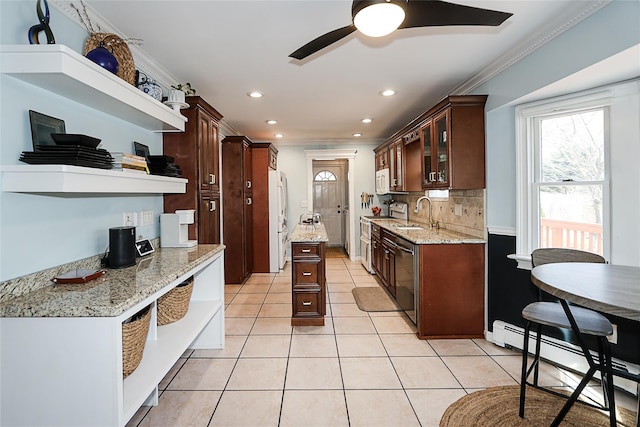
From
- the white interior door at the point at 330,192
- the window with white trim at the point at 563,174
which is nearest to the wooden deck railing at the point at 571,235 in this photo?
the window with white trim at the point at 563,174

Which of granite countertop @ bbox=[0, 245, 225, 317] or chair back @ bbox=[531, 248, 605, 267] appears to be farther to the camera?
chair back @ bbox=[531, 248, 605, 267]

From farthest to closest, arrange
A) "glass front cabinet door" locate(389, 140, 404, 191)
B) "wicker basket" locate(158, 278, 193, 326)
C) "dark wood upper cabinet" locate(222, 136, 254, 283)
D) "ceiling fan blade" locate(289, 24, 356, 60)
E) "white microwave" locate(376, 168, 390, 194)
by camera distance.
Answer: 1. "white microwave" locate(376, 168, 390, 194)
2. "dark wood upper cabinet" locate(222, 136, 254, 283)
3. "glass front cabinet door" locate(389, 140, 404, 191)
4. "wicker basket" locate(158, 278, 193, 326)
5. "ceiling fan blade" locate(289, 24, 356, 60)

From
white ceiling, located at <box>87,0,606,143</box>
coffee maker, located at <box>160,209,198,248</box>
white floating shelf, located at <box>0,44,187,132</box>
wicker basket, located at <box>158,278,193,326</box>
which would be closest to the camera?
white floating shelf, located at <box>0,44,187,132</box>

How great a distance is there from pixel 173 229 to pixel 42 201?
109cm

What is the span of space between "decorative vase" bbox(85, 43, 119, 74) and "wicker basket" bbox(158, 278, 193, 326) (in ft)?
4.76

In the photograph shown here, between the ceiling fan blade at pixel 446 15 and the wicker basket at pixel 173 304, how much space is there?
2182 mm

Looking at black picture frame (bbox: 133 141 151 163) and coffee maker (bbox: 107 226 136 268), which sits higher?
black picture frame (bbox: 133 141 151 163)

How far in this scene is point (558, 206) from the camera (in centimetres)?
248

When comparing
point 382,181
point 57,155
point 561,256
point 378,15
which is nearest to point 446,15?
point 378,15

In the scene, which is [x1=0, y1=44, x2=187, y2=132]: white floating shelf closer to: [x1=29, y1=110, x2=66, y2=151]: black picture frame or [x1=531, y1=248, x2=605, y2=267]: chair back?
[x1=29, y1=110, x2=66, y2=151]: black picture frame

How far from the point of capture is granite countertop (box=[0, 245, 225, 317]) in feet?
3.96

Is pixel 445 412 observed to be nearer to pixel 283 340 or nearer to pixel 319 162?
pixel 283 340

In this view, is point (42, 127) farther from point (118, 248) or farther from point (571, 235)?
point (571, 235)

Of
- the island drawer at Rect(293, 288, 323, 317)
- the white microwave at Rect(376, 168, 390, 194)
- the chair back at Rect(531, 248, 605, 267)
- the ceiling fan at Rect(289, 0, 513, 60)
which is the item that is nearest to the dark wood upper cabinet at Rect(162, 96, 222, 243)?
the island drawer at Rect(293, 288, 323, 317)
